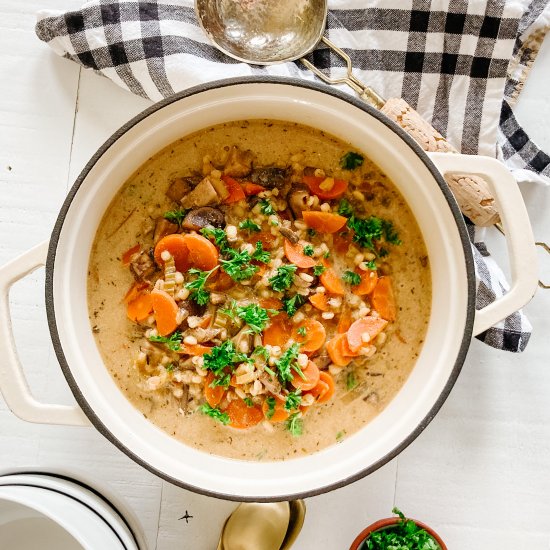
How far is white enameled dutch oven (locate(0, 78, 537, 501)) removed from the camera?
1813 millimetres

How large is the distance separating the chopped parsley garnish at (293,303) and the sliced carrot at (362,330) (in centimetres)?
17

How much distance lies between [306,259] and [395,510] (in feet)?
2.89

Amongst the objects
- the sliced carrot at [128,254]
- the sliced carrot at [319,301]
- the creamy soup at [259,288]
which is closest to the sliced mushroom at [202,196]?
the creamy soup at [259,288]

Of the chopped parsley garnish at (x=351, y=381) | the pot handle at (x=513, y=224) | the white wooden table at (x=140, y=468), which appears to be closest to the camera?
the pot handle at (x=513, y=224)

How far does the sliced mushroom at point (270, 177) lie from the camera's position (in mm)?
2094

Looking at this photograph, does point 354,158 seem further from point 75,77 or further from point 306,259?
point 75,77

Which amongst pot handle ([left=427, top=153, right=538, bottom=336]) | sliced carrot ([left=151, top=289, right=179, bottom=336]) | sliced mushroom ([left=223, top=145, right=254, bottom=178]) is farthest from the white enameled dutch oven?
sliced carrot ([left=151, top=289, right=179, bottom=336])

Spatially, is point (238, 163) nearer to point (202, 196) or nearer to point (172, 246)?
point (202, 196)

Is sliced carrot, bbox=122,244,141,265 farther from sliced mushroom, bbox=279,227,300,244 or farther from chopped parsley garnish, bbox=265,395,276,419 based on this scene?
chopped parsley garnish, bbox=265,395,276,419

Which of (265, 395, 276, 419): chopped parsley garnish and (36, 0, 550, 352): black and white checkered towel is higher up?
(36, 0, 550, 352): black and white checkered towel

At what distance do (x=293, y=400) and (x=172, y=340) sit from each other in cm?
41

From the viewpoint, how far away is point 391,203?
2.11 meters

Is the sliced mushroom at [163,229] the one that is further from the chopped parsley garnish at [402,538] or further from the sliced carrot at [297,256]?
the chopped parsley garnish at [402,538]

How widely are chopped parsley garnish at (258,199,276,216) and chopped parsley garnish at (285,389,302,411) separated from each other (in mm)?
541
